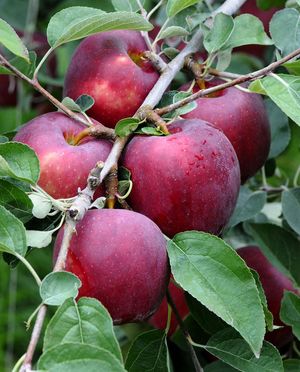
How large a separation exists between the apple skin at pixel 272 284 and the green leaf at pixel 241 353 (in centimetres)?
20

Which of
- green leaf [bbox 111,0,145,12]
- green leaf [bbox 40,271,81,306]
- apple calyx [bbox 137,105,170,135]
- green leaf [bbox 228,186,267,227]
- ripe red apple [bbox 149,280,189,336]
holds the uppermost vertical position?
green leaf [bbox 111,0,145,12]

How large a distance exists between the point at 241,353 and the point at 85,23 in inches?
14.0

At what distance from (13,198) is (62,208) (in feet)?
0.23

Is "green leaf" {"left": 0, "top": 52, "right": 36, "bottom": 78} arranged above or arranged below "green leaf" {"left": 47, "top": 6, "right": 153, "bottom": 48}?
below

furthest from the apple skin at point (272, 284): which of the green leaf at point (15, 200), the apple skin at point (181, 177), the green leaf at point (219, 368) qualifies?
the green leaf at point (15, 200)

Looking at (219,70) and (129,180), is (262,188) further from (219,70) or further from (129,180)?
(129,180)

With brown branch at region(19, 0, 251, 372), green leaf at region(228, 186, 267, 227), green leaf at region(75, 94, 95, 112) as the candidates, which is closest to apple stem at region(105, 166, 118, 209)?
brown branch at region(19, 0, 251, 372)

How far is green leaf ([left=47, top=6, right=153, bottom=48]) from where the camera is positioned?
780 mm

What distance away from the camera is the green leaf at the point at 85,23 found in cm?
78

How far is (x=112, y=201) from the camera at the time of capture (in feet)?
2.50

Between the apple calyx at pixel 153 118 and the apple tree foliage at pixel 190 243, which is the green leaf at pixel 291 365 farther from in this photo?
the apple calyx at pixel 153 118

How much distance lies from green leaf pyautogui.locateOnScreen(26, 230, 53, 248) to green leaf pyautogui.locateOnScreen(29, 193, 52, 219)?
0.02m

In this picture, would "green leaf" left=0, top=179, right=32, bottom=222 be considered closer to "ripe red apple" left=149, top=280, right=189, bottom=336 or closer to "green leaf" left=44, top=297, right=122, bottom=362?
"green leaf" left=44, top=297, right=122, bottom=362

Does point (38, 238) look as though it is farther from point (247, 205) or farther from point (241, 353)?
point (247, 205)
